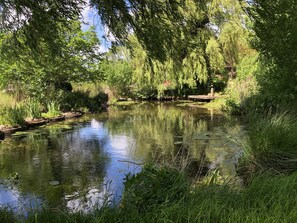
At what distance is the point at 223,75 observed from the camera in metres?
27.3

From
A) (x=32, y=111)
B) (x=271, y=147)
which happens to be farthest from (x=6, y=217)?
(x=32, y=111)

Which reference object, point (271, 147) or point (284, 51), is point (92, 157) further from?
point (284, 51)

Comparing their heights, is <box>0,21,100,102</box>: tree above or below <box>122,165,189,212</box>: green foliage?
above

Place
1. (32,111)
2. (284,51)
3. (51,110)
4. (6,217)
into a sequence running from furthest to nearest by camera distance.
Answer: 1. (51,110)
2. (32,111)
3. (284,51)
4. (6,217)

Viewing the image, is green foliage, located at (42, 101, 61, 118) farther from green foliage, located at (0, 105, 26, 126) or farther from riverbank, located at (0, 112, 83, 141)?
green foliage, located at (0, 105, 26, 126)

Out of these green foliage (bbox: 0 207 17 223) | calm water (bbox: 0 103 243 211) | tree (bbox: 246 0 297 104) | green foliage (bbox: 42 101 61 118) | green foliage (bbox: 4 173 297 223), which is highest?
tree (bbox: 246 0 297 104)

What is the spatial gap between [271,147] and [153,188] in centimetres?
289

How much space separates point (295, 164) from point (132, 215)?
333 cm

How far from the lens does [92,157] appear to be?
8680 millimetres

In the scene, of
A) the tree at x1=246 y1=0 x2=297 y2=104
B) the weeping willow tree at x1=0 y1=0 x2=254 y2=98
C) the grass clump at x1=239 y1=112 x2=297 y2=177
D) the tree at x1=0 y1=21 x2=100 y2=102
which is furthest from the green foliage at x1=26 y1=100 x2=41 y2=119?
the grass clump at x1=239 y1=112 x2=297 y2=177

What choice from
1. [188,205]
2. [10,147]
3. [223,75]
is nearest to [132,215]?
[188,205]

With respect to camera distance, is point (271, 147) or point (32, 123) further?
point (32, 123)

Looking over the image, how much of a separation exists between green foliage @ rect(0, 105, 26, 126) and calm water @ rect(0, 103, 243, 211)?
92 cm

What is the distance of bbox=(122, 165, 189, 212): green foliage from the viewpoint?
3.73m
